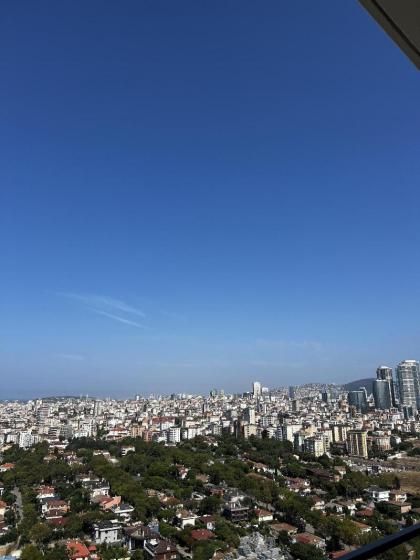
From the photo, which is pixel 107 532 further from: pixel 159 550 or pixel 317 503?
pixel 317 503

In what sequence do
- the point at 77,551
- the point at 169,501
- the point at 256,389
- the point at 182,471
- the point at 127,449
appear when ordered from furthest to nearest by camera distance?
1. the point at 256,389
2. the point at 127,449
3. the point at 182,471
4. the point at 169,501
5. the point at 77,551

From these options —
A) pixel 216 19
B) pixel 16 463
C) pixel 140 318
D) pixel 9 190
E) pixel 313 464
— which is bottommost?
pixel 313 464

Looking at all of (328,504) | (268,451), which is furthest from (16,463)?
(268,451)

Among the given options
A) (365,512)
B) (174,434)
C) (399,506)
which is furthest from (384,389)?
(365,512)

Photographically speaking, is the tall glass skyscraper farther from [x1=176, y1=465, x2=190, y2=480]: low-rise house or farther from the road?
the road

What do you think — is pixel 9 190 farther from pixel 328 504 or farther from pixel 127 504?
pixel 328 504

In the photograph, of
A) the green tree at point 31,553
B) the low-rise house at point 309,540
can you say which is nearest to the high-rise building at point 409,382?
the low-rise house at point 309,540
